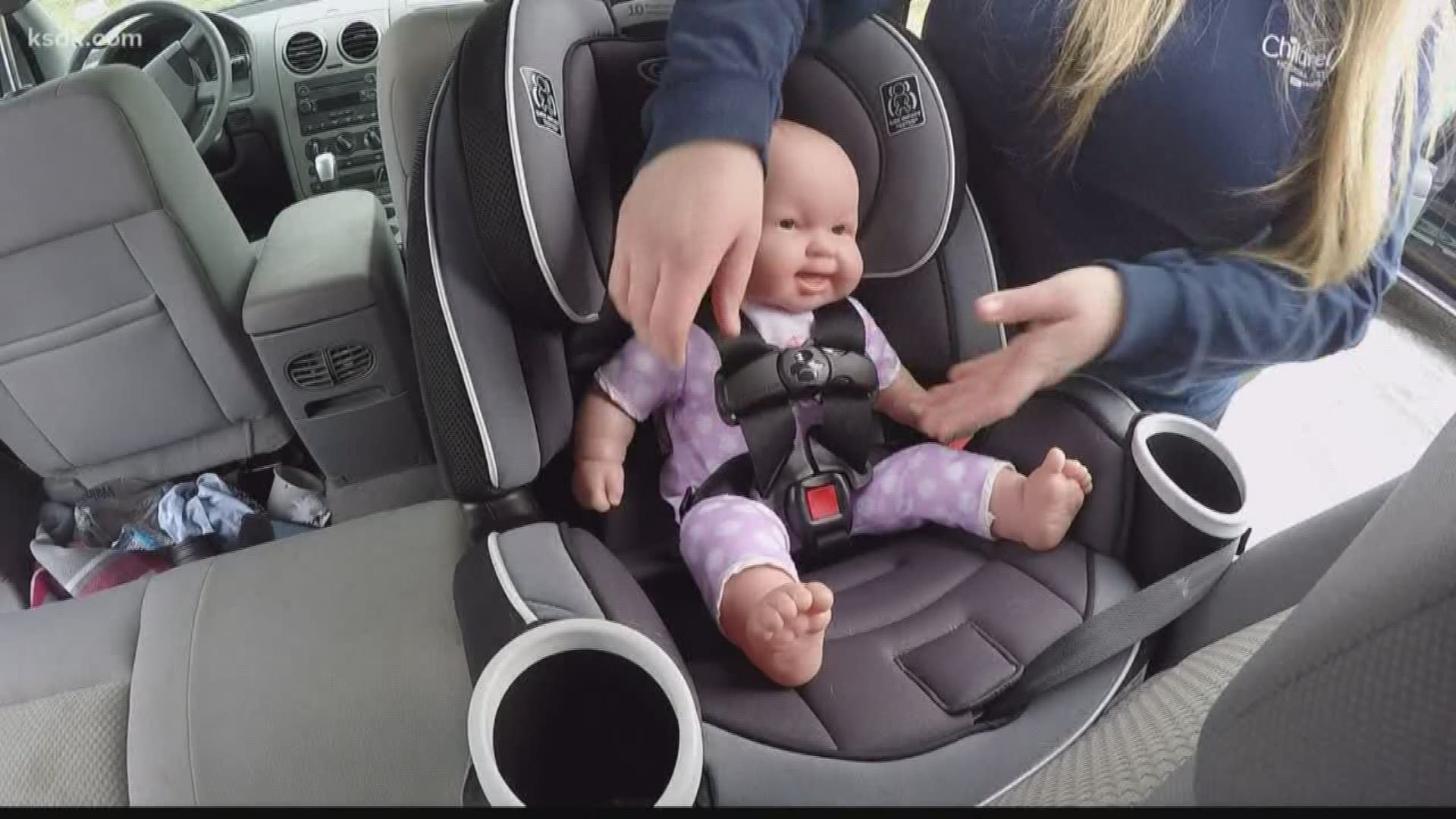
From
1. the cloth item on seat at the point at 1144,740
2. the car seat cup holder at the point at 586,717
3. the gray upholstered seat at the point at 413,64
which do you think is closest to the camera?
the cloth item on seat at the point at 1144,740

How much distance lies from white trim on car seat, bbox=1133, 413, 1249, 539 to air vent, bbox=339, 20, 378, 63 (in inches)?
71.0

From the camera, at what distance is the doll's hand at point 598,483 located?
0.97m

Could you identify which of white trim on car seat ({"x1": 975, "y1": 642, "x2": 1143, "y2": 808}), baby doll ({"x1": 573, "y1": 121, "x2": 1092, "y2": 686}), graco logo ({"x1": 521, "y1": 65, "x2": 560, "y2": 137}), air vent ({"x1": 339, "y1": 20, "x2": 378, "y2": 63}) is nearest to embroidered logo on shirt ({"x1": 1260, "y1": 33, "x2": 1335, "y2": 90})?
baby doll ({"x1": 573, "y1": 121, "x2": 1092, "y2": 686})

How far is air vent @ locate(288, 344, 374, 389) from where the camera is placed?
4.43 ft

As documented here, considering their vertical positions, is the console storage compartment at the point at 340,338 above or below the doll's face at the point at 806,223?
below

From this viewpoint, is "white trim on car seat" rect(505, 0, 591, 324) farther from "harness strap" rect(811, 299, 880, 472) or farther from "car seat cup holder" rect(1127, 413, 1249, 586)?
"car seat cup holder" rect(1127, 413, 1249, 586)

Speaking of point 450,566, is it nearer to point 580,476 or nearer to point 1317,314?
point 580,476

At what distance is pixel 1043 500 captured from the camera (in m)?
0.94

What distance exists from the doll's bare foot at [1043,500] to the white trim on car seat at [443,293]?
0.52 m

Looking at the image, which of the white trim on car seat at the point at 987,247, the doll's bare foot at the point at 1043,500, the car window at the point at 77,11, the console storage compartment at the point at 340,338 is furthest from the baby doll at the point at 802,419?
the car window at the point at 77,11

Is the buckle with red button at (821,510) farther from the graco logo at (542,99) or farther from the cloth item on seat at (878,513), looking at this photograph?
the graco logo at (542,99)

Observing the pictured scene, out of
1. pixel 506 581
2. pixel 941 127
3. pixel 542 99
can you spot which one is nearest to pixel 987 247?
pixel 941 127


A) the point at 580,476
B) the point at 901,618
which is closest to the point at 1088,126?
the point at 901,618

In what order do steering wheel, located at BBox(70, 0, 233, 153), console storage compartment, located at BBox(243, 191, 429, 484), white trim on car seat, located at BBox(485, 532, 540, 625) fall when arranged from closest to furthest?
white trim on car seat, located at BBox(485, 532, 540, 625) < console storage compartment, located at BBox(243, 191, 429, 484) < steering wheel, located at BBox(70, 0, 233, 153)
